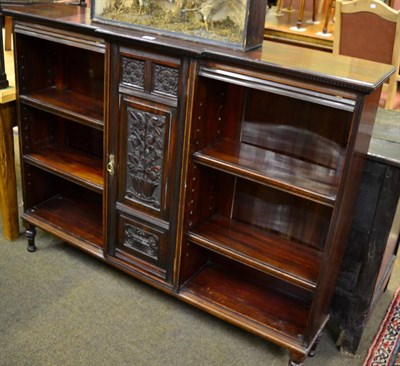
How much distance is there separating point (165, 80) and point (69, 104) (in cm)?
64

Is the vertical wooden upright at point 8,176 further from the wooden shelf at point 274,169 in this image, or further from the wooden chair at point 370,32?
the wooden chair at point 370,32

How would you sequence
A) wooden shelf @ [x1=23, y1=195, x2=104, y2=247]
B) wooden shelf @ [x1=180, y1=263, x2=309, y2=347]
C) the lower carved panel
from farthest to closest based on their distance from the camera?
wooden shelf @ [x1=23, y1=195, x2=104, y2=247], the lower carved panel, wooden shelf @ [x1=180, y1=263, x2=309, y2=347]

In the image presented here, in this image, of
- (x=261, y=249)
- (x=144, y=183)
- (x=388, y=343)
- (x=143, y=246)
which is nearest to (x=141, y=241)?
(x=143, y=246)

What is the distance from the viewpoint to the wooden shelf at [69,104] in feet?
7.08

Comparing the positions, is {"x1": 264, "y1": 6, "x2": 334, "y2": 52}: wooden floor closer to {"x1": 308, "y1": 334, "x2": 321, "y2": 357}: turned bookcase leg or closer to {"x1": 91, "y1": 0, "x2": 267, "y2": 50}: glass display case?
{"x1": 91, "y1": 0, "x2": 267, "y2": 50}: glass display case

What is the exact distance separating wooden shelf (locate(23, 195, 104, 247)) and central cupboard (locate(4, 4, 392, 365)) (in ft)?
0.04

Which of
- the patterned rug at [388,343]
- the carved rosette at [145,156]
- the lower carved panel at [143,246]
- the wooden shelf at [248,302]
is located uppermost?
the carved rosette at [145,156]

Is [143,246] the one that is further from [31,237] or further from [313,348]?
[313,348]

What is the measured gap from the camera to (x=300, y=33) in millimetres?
3852

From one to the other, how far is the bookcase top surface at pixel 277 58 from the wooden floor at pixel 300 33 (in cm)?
204

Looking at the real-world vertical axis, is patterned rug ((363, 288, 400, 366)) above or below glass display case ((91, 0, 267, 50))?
below

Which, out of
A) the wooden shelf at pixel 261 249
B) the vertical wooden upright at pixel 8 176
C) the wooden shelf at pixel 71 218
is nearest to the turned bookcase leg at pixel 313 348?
the wooden shelf at pixel 261 249

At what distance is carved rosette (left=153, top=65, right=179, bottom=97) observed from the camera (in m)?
1.81

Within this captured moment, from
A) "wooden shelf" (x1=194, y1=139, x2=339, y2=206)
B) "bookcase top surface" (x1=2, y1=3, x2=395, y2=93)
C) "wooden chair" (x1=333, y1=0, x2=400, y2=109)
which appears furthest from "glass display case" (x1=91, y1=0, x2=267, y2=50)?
"wooden chair" (x1=333, y1=0, x2=400, y2=109)
